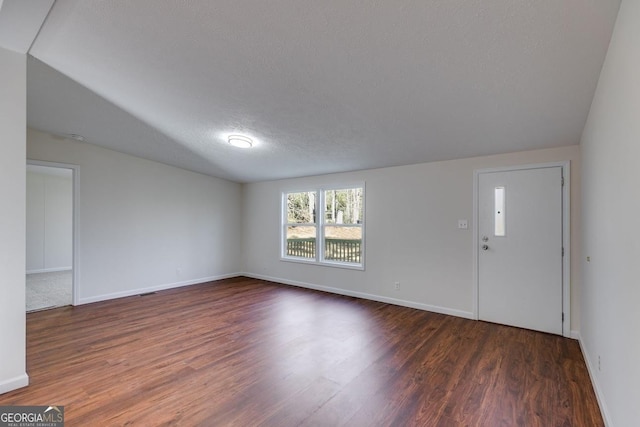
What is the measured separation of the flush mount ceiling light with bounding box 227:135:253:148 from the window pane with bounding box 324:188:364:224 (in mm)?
1939

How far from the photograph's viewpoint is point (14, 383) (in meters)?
2.19

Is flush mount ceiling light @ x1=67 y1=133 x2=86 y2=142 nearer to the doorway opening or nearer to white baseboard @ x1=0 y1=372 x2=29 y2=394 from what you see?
the doorway opening

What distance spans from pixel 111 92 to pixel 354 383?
→ 3548 millimetres

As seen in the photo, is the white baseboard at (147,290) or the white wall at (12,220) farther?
the white baseboard at (147,290)

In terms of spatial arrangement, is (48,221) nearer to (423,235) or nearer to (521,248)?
(423,235)

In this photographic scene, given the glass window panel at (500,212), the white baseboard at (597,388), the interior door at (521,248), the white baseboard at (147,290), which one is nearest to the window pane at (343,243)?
the interior door at (521,248)

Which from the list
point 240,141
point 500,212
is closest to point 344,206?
point 240,141

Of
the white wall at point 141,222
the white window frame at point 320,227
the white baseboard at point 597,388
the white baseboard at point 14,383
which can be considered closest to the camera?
the white baseboard at point 597,388

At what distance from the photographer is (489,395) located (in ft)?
7.01

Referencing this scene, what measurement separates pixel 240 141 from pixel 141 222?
2.66m

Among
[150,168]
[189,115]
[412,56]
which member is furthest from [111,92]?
[412,56]

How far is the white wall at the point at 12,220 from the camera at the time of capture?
2.18 metres

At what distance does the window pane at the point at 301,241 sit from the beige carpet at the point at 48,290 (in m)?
3.59

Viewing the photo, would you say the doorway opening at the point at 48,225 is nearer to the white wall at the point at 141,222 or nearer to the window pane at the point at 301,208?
the white wall at the point at 141,222
